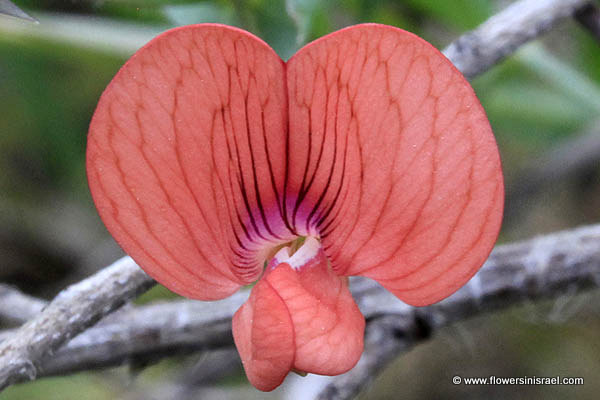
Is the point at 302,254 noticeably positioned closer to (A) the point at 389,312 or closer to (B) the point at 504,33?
(A) the point at 389,312

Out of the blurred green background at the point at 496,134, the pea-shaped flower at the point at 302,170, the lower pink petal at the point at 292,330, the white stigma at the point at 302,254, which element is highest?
the pea-shaped flower at the point at 302,170

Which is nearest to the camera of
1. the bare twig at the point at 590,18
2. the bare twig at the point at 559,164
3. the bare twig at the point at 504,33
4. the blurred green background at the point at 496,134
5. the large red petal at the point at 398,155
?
the large red petal at the point at 398,155

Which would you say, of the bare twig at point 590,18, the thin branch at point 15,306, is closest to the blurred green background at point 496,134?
the bare twig at point 590,18

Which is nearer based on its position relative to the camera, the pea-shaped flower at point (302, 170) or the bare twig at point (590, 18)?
the pea-shaped flower at point (302, 170)

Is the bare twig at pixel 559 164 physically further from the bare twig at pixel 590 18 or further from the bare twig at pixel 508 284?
the bare twig at pixel 508 284

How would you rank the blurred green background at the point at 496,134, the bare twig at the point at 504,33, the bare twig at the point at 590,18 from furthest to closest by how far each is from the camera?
the blurred green background at the point at 496,134 → the bare twig at the point at 590,18 → the bare twig at the point at 504,33

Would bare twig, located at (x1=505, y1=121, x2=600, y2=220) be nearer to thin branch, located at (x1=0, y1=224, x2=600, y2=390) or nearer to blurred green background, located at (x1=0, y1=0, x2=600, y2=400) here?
blurred green background, located at (x1=0, y1=0, x2=600, y2=400)
